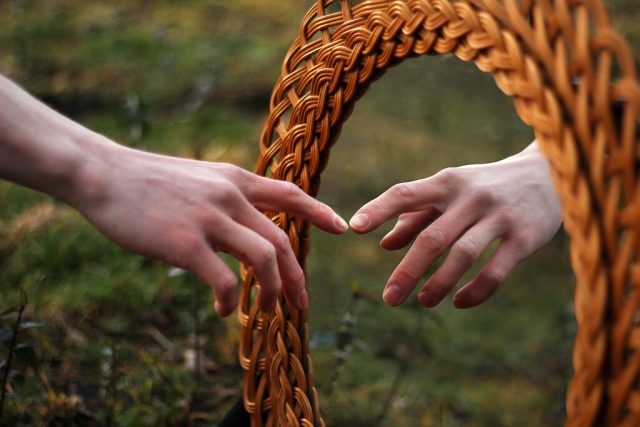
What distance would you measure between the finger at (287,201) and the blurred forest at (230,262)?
0.46 meters

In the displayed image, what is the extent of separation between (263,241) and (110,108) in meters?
2.38

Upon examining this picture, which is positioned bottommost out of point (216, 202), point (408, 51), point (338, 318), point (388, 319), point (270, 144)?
point (388, 319)

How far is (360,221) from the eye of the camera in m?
0.97

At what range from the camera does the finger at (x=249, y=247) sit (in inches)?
30.5

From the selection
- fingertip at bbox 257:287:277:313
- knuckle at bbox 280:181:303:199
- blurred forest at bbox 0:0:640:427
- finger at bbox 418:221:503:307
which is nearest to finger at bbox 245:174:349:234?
knuckle at bbox 280:181:303:199

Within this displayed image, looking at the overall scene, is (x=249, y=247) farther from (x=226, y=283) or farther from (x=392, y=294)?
(x=392, y=294)

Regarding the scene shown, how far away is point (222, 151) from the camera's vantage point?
276cm

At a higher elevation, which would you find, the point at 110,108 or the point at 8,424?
the point at 8,424

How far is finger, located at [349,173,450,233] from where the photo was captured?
975mm

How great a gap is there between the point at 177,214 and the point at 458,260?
1.46 feet

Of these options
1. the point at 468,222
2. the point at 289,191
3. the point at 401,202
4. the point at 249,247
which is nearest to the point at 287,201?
the point at 289,191

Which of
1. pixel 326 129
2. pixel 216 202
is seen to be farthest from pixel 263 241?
pixel 326 129

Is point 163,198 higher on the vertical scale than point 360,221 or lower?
higher

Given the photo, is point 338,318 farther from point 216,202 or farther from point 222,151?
point 216,202
